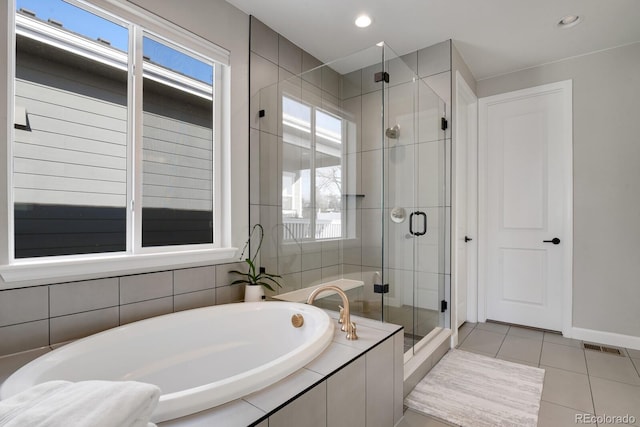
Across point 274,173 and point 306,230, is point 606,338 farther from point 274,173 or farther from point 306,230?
point 274,173

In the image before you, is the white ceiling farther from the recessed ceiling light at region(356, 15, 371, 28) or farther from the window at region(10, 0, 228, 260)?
the window at region(10, 0, 228, 260)

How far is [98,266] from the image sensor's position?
1.55 m

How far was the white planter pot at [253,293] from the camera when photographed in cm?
208

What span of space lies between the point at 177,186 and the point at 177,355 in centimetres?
97

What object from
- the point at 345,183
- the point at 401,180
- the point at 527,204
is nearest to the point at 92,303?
the point at 345,183

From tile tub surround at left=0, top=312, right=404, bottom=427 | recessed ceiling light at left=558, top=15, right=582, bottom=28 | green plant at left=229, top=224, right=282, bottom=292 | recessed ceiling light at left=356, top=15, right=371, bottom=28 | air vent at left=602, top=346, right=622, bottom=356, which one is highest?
recessed ceiling light at left=356, top=15, right=371, bottom=28

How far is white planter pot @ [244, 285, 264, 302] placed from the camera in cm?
208

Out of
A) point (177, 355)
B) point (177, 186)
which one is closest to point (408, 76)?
point (177, 186)

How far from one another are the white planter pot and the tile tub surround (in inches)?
24.3

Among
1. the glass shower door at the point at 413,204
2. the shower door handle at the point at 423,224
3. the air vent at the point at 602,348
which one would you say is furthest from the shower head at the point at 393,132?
the air vent at the point at 602,348

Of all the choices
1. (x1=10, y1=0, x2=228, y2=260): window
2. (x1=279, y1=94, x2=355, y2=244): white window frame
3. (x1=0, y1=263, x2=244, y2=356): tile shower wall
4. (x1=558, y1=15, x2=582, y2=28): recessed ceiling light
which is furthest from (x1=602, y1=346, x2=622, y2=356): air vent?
(x1=10, y1=0, x2=228, y2=260): window

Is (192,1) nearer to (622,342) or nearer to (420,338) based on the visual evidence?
(420,338)

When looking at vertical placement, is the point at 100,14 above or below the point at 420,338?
above

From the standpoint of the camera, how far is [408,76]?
7.72 ft
